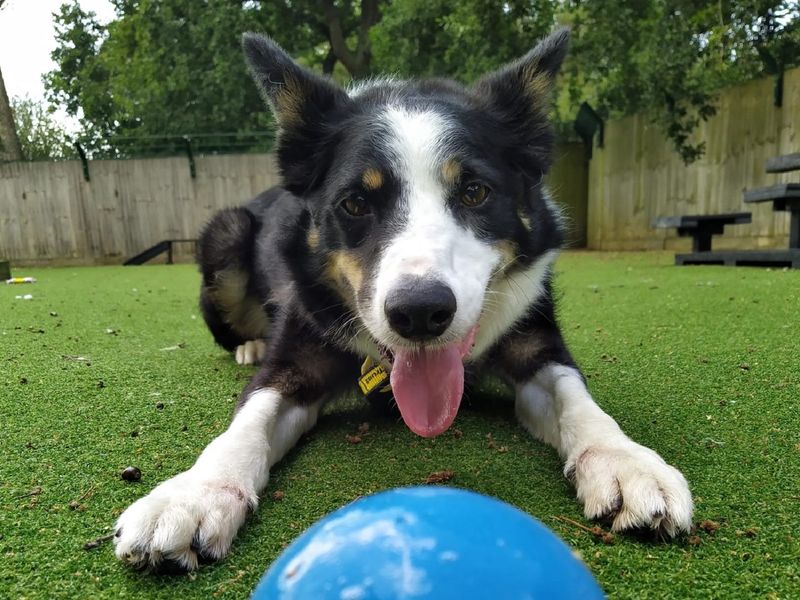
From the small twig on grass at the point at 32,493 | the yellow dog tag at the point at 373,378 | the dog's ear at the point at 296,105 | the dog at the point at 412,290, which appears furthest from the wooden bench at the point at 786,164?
the small twig on grass at the point at 32,493

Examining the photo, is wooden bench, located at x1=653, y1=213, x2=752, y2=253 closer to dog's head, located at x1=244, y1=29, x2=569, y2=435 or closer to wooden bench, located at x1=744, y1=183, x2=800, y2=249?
wooden bench, located at x1=744, y1=183, x2=800, y2=249

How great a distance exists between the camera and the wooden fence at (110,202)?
545 inches

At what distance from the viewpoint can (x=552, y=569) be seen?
2.95 ft

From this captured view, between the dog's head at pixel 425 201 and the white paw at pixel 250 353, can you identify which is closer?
the dog's head at pixel 425 201

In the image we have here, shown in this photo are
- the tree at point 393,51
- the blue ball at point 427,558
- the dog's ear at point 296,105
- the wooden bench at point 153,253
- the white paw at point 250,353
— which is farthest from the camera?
the wooden bench at point 153,253

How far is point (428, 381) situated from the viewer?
6.54ft

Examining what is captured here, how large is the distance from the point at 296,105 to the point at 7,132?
15.9 m

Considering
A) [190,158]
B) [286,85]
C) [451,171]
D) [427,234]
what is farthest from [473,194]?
[190,158]

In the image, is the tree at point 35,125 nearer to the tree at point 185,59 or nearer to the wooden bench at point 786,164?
the tree at point 185,59

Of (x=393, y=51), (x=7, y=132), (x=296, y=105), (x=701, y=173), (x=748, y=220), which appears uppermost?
(x=393, y=51)

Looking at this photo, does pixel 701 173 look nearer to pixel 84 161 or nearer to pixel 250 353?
pixel 250 353

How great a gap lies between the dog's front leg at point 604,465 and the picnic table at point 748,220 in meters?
5.57

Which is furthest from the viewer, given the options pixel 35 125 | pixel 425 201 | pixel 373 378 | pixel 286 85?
pixel 35 125

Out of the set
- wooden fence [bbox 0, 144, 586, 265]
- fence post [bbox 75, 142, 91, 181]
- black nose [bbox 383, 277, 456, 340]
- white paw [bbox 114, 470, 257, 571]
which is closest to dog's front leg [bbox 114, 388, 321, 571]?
white paw [bbox 114, 470, 257, 571]
